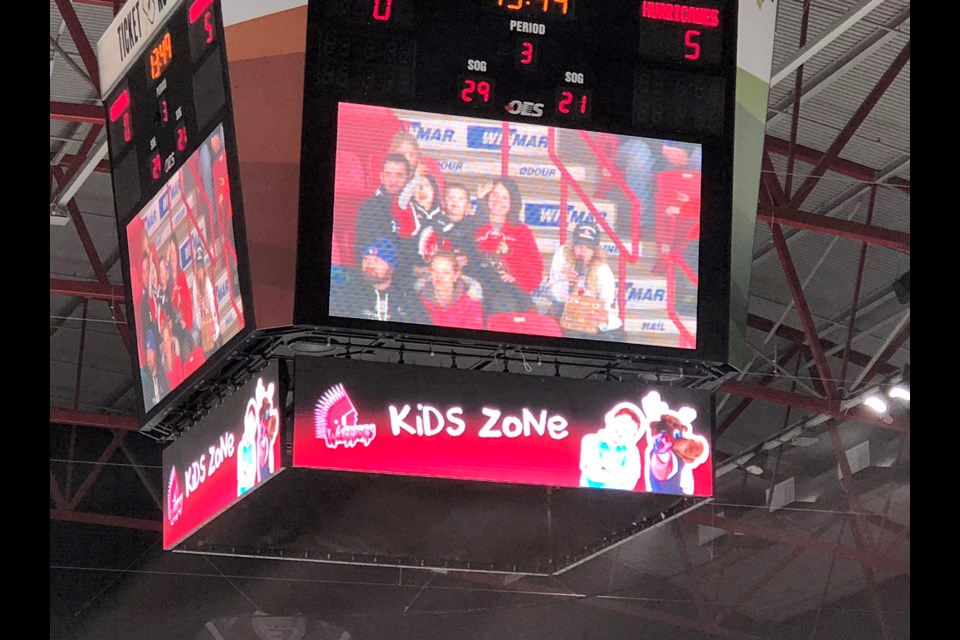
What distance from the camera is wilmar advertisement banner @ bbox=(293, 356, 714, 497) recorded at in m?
5.75

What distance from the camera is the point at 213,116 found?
5953mm

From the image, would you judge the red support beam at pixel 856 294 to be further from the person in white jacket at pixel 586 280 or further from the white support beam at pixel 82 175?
the white support beam at pixel 82 175

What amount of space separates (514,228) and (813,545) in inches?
234

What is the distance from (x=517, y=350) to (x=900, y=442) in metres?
5.55

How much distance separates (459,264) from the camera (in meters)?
5.82

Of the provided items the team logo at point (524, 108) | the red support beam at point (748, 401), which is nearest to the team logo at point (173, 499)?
the team logo at point (524, 108)

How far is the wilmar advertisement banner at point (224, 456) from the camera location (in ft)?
18.9

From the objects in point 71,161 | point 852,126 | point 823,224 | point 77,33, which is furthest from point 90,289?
point 852,126

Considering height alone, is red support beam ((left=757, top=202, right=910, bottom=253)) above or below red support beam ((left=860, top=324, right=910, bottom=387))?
above

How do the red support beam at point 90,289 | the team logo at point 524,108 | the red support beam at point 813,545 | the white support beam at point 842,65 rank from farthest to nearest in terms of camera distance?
the red support beam at point 813,545 < the red support beam at point 90,289 < the white support beam at point 842,65 < the team logo at point 524,108

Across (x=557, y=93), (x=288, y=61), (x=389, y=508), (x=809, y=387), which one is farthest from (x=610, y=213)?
(x=809, y=387)

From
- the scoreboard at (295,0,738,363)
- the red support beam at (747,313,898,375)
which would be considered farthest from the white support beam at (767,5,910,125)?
the scoreboard at (295,0,738,363)

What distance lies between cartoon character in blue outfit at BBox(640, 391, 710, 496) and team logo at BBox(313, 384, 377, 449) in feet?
3.64

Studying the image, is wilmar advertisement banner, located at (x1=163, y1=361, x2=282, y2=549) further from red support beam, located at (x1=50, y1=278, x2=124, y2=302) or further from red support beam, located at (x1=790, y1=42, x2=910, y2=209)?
red support beam, located at (x1=790, y1=42, x2=910, y2=209)
